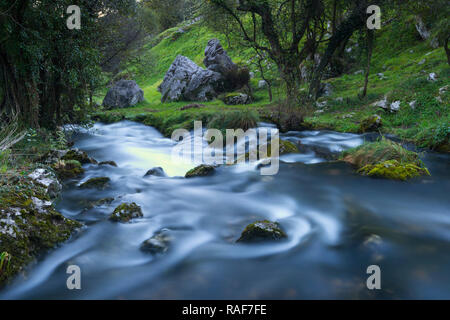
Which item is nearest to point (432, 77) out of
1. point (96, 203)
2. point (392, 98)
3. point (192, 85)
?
point (392, 98)

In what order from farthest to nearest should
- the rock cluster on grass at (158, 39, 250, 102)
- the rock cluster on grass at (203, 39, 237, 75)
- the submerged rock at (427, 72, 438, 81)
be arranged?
the rock cluster on grass at (203, 39, 237, 75), the rock cluster on grass at (158, 39, 250, 102), the submerged rock at (427, 72, 438, 81)

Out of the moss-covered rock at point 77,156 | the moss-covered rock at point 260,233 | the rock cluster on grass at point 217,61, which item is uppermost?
the rock cluster on grass at point 217,61

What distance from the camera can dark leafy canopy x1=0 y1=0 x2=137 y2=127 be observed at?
8188 mm

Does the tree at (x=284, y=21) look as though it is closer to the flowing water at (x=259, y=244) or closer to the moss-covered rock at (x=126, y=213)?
the flowing water at (x=259, y=244)

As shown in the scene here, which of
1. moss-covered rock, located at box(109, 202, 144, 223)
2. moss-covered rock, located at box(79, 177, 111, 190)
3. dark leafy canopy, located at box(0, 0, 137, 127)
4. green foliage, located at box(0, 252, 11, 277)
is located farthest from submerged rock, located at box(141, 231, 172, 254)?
dark leafy canopy, located at box(0, 0, 137, 127)

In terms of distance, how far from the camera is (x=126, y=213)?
4961mm

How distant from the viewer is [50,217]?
163 inches

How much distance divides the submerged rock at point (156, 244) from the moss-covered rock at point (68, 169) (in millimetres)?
3743

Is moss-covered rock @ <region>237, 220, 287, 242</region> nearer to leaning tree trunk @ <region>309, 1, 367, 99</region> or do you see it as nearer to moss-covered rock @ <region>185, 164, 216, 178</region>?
moss-covered rock @ <region>185, 164, 216, 178</region>

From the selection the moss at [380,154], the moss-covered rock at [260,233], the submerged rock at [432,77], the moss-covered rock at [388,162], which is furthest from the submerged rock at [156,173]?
the submerged rock at [432,77]

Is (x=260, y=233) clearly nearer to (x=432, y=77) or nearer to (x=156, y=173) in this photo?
(x=156, y=173)

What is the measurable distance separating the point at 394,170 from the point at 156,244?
5.34 meters

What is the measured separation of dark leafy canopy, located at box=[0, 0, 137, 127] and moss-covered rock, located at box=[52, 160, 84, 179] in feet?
8.75

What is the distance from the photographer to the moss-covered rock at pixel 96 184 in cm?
641
